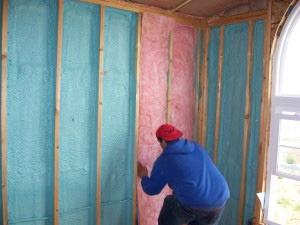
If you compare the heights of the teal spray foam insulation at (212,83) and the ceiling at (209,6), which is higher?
the ceiling at (209,6)

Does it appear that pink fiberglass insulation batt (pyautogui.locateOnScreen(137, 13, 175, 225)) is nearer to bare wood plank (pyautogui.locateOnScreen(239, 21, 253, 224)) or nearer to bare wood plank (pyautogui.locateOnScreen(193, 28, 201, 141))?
bare wood plank (pyautogui.locateOnScreen(193, 28, 201, 141))

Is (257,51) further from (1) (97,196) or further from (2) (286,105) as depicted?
(1) (97,196)

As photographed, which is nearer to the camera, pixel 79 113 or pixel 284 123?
pixel 79 113

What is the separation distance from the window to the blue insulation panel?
7.25 feet

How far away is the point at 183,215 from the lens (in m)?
2.35

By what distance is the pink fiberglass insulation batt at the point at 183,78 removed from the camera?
3350mm

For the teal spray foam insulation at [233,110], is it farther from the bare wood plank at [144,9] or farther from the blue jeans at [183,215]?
the blue jeans at [183,215]

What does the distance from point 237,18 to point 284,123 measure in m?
1.28

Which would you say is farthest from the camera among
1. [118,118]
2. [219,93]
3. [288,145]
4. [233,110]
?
[219,93]

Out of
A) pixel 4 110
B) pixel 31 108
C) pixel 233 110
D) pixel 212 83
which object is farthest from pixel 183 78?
pixel 4 110

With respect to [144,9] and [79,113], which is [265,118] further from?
[79,113]

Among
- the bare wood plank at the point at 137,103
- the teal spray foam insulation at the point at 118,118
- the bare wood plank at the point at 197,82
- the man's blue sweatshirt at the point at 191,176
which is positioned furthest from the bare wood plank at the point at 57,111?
the bare wood plank at the point at 197,82

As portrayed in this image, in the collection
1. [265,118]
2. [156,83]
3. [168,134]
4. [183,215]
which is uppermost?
[156,83]

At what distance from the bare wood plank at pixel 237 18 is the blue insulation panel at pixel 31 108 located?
1880mm
